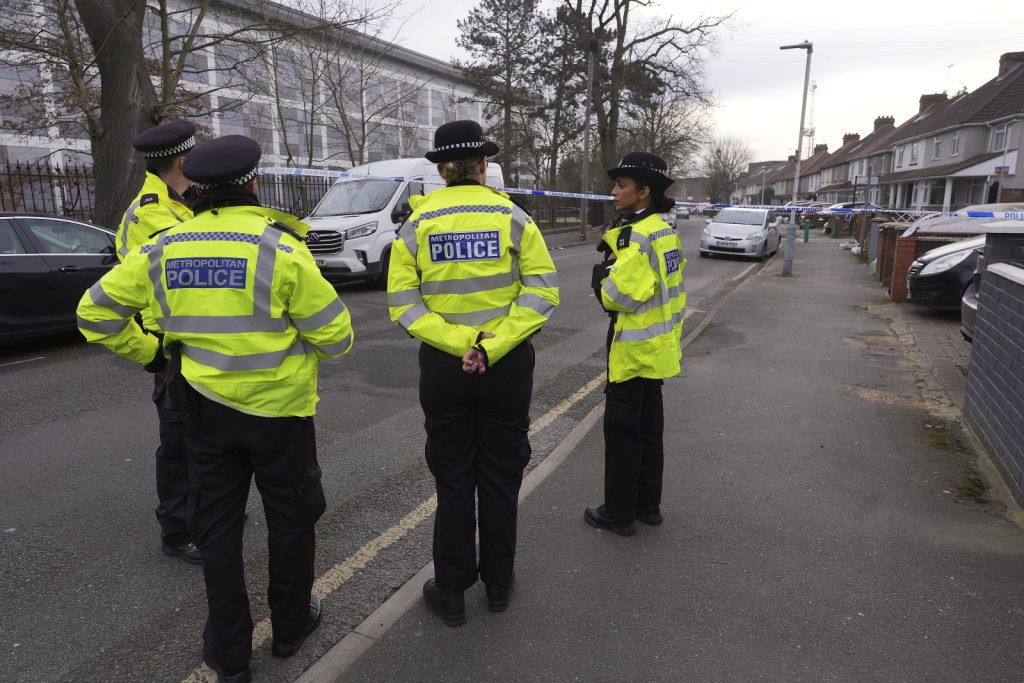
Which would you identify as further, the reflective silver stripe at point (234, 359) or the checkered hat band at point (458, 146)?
the checkered hat band at point (458, 146)

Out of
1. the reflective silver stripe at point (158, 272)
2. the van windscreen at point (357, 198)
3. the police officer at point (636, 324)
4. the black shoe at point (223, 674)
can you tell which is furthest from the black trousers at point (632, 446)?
the van windscreen at point (357, 198)

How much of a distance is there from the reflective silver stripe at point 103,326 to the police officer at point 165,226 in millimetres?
641

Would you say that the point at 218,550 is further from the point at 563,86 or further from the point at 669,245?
the point at 563,86

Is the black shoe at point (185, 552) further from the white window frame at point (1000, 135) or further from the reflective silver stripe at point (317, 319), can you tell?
the white window frame at point (1000, 135)

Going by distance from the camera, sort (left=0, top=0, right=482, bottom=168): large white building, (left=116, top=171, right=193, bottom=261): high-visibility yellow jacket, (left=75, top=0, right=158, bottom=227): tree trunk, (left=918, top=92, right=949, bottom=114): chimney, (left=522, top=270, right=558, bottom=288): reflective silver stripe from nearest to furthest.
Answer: (left=522, top=270, right=558, bottom=288): reflective silver stripe, (left=116, top=171, right=193, bottom=261): high-visibility yellow jacket, (left=75, top=0, right=158, bottom=227): tree trunk, (left=0, top=0, right=482, bottom=168): large white building, (left=918, top=92, right=949, bottom=114): chimney

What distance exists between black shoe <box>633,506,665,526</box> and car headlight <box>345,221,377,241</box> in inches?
369

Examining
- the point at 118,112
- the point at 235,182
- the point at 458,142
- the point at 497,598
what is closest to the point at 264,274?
the point at 235,182

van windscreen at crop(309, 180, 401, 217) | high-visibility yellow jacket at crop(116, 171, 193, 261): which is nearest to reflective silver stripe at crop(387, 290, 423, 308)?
high-visibility yellow jacket at crop(116, 171, 193, 261)

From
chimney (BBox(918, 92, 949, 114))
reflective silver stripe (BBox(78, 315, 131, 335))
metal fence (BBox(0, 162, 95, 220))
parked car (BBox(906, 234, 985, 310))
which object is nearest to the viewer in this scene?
reflective silver stripe (BBox(78, 315, 131, 335))

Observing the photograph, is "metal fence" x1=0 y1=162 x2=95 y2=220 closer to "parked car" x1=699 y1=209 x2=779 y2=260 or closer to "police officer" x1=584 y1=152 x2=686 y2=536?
"police officer" x1=584 y1=152 x2=686 y2=536

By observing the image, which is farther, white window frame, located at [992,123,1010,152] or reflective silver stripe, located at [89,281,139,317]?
white window frame, located at [992,123,1010,152]

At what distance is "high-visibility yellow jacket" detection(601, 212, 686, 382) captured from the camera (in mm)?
3191

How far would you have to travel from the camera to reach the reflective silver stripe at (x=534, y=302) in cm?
263

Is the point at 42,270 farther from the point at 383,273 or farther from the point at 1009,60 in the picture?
the point at 1009,60
